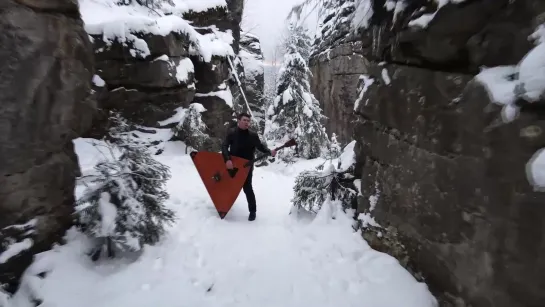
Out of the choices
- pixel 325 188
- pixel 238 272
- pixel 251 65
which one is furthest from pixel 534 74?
pixel 251 65

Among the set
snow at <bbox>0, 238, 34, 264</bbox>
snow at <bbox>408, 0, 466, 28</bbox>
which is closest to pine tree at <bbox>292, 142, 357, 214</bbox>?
snow at <bbox>408, 0, 466, 28</bbox>

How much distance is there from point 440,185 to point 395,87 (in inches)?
45.8

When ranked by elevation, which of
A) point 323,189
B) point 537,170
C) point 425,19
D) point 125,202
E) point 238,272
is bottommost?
point 238,272

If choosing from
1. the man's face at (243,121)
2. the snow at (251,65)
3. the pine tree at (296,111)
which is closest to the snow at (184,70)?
the man's face at (243,121)

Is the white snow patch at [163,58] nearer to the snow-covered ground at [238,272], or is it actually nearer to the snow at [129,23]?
the snow at [129,23]

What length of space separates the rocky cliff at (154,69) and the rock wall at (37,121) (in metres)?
4.28

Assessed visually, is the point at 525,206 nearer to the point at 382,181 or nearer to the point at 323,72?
the point at 382,181

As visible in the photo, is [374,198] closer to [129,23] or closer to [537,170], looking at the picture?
[537,170]

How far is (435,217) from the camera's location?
9.37ft

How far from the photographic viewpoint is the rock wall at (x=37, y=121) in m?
2.79

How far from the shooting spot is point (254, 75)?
2303cm

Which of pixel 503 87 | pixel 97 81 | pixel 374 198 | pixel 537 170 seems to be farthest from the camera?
pixel 97 81

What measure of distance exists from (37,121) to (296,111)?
1394cm

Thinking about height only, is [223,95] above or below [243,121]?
above
